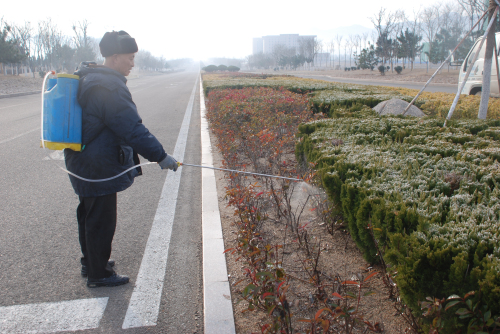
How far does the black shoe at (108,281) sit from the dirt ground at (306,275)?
82cm

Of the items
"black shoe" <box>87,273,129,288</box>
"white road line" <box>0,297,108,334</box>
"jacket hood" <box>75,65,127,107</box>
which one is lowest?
"white road line" <box>0,297,108,334</box>

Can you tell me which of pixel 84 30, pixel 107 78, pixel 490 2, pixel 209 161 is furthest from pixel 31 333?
pixel 84 30

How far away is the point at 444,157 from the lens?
11.2 feet

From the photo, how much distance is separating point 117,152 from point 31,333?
126cm

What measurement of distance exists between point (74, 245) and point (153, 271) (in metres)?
0.97

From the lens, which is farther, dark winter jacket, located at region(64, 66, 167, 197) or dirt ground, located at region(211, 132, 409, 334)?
dark winter jacket, located at region(64, 66, 167, 197)

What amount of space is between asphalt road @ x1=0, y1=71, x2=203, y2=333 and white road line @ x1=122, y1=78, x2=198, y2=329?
4 centimetres

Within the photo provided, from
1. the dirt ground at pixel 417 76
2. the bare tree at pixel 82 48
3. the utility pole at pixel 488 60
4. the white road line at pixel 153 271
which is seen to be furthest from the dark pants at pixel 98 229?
the bare tree at pixel 82 48

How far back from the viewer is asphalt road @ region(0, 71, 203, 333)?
2.61 meters

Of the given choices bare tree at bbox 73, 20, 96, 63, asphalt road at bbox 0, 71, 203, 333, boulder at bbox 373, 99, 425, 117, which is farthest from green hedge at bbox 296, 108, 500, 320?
bare tree at bbox 73, 20, 96, 63

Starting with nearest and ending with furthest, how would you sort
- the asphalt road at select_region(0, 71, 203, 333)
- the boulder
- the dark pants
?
1. the asphalt road at select_region(0, 71, 203, 333)
2. the dark pants
3. the boulder

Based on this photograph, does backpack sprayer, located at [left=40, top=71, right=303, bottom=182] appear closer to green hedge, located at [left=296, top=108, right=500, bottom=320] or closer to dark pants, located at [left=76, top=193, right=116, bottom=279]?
dark pants, located at [left=76, top=193, right=116, bottom=279]

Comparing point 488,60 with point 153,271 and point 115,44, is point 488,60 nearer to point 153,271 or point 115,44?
point 115,44

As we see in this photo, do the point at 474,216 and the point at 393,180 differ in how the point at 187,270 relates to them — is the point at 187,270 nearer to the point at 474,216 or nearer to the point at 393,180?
the point at 393,180
